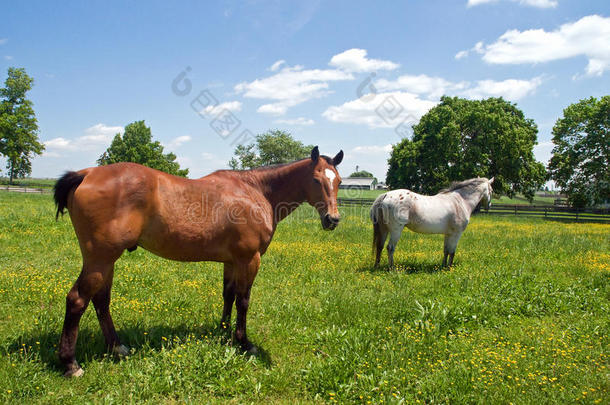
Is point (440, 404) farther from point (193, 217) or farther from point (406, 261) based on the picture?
point (406, 261)

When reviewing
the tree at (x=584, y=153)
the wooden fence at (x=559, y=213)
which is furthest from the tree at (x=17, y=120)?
the tree at (x=584, y=153)

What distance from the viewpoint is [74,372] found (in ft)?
11.7

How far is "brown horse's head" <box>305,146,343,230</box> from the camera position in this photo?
418cm

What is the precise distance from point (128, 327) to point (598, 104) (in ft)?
128

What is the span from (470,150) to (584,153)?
10351 mm

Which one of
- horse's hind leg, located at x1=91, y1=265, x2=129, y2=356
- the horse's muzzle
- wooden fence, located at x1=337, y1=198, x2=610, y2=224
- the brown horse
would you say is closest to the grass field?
horse's hind leg, located at x1=91, y1=265, x2=129, y2=356

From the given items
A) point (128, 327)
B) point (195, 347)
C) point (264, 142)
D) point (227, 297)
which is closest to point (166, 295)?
point (128, 327)

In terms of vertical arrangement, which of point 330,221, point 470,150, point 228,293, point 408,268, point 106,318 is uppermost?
point 470,150

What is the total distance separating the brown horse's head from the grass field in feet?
5.22

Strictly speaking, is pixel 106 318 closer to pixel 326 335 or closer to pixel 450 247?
pixel 326 335

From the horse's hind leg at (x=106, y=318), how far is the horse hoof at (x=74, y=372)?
1.32 ft

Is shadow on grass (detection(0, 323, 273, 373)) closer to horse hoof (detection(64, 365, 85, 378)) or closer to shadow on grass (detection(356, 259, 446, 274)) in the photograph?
horse hoof (detection(64, 365, 85, 378))

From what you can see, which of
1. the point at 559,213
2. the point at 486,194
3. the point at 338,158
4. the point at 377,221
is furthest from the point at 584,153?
the point at 338,158

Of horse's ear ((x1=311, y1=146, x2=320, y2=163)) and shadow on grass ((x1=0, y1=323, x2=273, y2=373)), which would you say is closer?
shadow on grass ((x1=0, y1=323, x2=273, y2=373))
